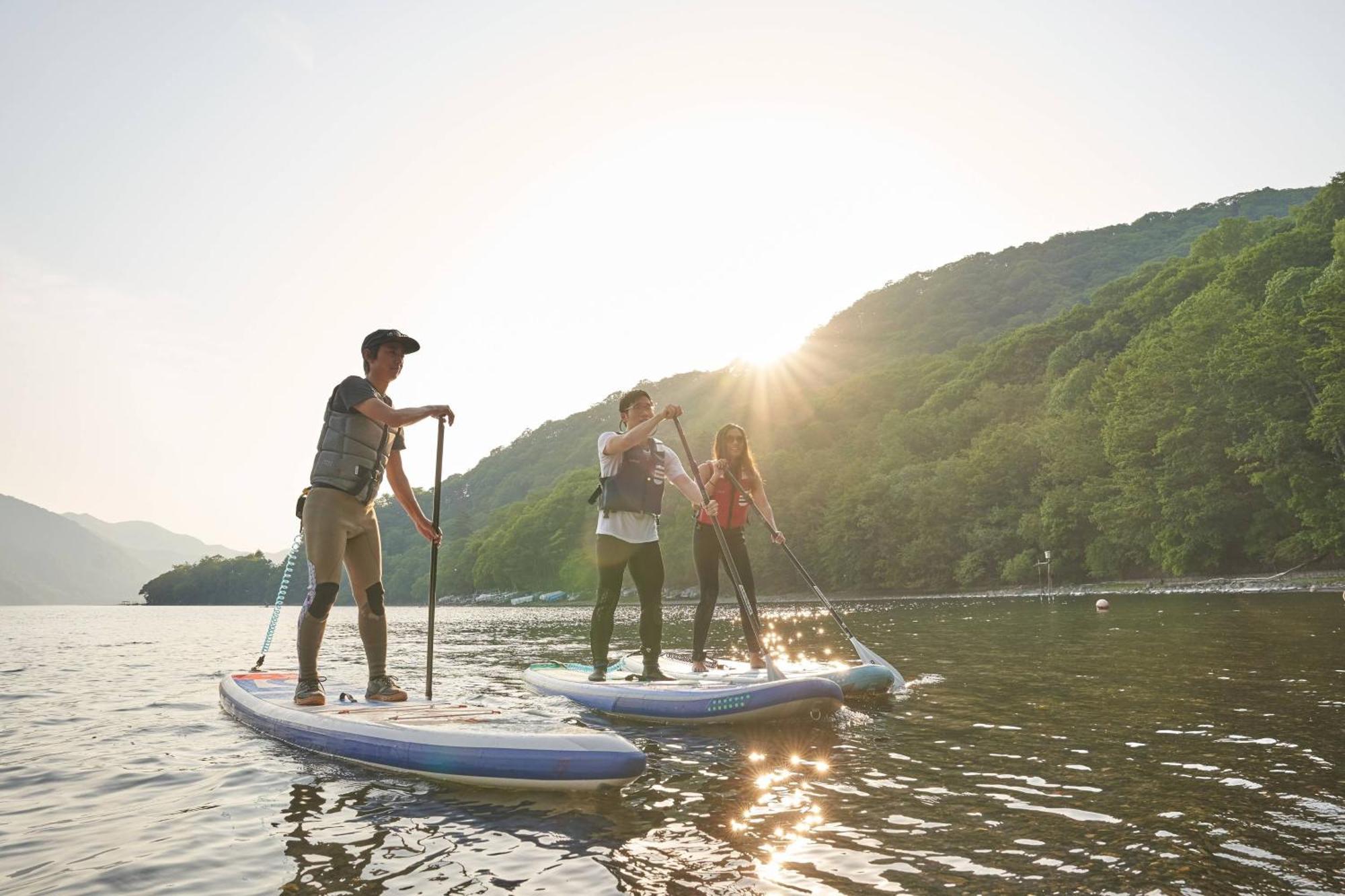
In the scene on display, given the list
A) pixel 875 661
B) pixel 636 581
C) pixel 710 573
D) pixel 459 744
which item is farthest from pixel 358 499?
pixel 875 661

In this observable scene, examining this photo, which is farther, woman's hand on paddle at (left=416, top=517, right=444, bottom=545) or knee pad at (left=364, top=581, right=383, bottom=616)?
woman's hand on paddle at (left=416, top=517, right=444, bottom=545)

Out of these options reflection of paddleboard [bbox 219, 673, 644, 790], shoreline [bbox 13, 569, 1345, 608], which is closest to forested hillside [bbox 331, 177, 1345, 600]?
shoreline [bbox 13, 569, 1345, 608]

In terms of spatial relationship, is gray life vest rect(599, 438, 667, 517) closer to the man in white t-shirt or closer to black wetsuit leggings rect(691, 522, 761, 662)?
the man in white t-shirt

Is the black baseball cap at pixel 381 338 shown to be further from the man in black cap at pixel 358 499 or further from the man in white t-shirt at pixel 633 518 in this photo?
the man in white t-shirt at pixel 633 518

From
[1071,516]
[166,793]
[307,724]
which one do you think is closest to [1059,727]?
[307,724]

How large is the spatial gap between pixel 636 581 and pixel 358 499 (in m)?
3.39

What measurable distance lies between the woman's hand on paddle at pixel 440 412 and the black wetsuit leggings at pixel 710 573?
14.0 feet

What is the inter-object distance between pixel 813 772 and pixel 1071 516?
65554 mm

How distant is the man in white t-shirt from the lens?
9859 mm

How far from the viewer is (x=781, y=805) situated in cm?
572

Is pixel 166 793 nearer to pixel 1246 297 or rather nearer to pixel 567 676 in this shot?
pixel 567 676

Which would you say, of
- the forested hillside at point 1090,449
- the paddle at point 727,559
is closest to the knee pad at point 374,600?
the paddle at point 727,559

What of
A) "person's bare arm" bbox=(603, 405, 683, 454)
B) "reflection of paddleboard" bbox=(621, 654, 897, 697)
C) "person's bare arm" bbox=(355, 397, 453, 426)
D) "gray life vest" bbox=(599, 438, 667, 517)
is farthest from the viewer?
"reflection of paddleboard" bbox=(621, 654, 897, 697)

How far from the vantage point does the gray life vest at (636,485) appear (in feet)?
32.3
